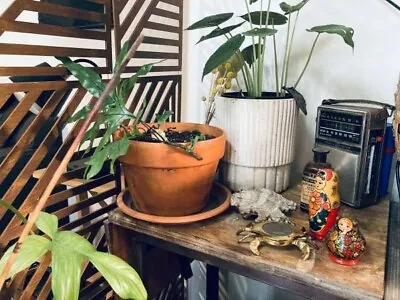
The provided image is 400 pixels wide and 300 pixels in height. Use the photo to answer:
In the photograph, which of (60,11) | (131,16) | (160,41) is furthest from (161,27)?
(60,11)

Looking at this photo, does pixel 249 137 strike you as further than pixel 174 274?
No

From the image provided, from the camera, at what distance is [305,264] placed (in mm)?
588

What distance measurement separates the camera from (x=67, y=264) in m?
0.44

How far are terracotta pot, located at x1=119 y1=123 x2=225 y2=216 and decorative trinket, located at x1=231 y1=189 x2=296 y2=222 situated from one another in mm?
86

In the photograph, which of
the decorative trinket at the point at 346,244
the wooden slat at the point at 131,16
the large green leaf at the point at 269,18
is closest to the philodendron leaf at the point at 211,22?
the large green leaf at the point at 269,18

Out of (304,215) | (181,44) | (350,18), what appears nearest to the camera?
(304,215)

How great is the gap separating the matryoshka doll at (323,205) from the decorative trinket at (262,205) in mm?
79

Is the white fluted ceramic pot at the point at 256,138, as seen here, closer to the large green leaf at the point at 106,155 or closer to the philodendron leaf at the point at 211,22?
the philodendron leaf at the point at 211,22

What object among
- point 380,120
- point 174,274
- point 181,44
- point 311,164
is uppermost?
point 181,44

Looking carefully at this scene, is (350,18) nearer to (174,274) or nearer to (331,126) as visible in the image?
(331,126)

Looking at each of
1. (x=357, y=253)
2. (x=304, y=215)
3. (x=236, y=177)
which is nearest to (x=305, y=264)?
(x=357, y=253)

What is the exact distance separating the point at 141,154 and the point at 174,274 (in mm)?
470

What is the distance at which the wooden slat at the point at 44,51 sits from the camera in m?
0.64

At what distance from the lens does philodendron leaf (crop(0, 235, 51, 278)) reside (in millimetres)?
443
